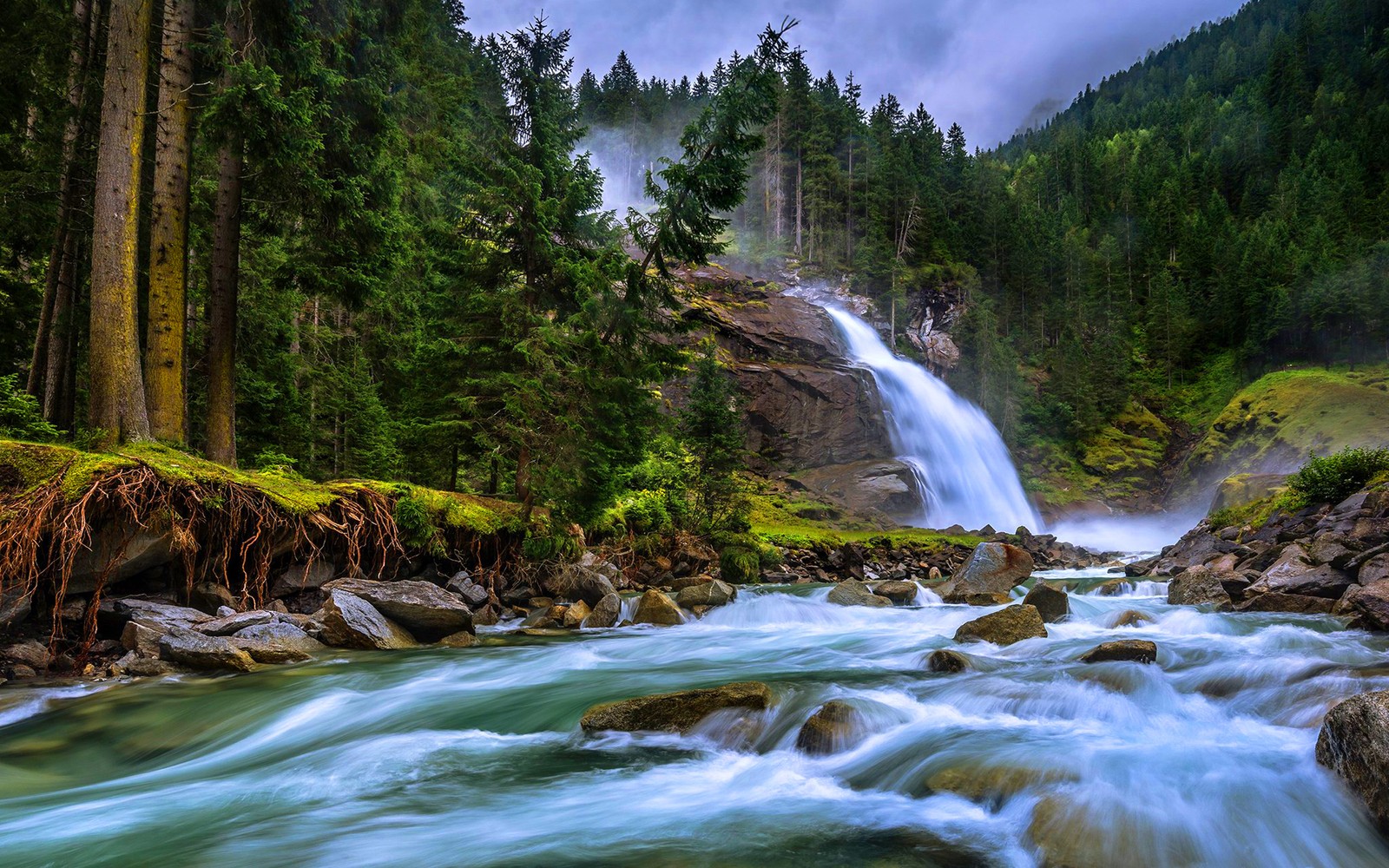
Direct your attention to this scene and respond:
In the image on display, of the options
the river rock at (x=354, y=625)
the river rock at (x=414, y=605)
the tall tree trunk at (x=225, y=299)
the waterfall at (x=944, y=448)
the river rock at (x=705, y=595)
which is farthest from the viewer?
the waterfall at (x=944, y=448)

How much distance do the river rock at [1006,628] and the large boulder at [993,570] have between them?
6231 mm

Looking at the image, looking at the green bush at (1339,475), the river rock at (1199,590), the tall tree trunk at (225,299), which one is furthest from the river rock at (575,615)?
the green bush at (1339,475)

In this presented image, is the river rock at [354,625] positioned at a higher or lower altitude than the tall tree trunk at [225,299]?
lower

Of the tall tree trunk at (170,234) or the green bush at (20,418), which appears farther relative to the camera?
the tall tree trunk at (170,234)

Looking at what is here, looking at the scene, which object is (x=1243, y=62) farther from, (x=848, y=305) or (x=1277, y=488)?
(x=1277, y=488)

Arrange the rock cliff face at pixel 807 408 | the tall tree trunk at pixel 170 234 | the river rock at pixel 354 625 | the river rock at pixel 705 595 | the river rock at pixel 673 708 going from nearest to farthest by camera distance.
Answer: the river rock at pixel 673 708, the river rock at pixel 354 625, the tall tree trunk at pixel 170 234, the river rock at pixel 705 595, the rock cliff face at pixel 807 408

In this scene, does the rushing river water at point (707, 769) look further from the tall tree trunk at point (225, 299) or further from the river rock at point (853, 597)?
the river rock at point (853, 597)

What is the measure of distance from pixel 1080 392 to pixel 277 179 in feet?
184

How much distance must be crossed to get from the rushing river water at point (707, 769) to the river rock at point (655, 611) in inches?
144

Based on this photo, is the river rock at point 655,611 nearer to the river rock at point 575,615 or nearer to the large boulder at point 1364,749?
the river rock at point 575,615

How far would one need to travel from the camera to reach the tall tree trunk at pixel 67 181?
415 inches

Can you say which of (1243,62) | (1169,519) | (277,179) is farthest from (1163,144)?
(277,179)

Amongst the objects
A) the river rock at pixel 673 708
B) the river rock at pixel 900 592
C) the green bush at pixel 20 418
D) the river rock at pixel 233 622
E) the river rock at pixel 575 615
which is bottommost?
the river rock at pixel 900 592

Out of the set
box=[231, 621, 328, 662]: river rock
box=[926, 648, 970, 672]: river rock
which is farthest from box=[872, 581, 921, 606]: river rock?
box=[231, 621, 328, 662]: river rock
